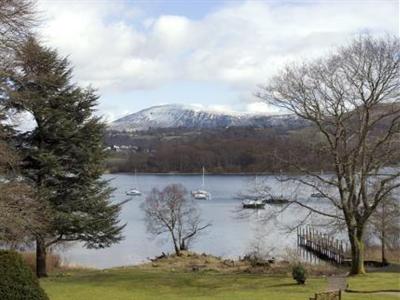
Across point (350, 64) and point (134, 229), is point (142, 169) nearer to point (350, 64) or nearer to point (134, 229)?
point (134, 229)

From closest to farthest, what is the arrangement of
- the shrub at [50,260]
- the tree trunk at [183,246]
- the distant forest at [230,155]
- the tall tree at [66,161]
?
the distant forest at [230,155] < the tall tree at [66,161] < the shrub at [50,260] < the tree trunk at [183,246]

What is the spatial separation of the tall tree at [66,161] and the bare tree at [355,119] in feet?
29.6

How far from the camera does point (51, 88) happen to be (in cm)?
2730

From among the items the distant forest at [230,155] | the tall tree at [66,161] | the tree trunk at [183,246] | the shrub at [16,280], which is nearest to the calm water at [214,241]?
the tree trunk at [183,246]

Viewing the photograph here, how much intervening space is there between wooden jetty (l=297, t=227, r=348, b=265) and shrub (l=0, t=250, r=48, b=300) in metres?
34.5

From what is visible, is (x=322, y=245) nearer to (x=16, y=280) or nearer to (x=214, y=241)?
(x=214, y=241)

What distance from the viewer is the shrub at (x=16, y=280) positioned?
368 inches

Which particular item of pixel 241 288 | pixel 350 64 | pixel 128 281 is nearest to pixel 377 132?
pixel 350 64

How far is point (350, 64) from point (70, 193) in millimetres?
13942

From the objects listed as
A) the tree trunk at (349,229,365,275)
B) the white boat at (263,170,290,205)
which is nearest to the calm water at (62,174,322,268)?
the white boat at (263,170,290,205)

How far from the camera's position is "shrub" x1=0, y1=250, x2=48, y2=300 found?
9.34m

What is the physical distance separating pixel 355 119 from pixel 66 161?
13.2 metres

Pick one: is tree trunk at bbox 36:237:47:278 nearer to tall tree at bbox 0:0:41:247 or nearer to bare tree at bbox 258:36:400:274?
tall tree at bbox 0:0:41:247

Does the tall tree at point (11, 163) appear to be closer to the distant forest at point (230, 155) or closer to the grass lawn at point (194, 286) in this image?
the grass lawn at point (194, 286)
